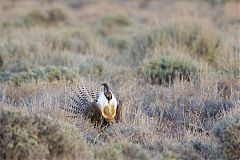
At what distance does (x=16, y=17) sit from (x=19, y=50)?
772 centimetres

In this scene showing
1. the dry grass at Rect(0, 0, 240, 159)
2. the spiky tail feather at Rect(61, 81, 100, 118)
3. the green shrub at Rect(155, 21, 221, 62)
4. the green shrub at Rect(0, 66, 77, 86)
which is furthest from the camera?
the green shrub at Rect(155, 21, 221, 62)

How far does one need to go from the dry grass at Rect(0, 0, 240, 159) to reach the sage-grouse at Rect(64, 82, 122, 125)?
11 cm

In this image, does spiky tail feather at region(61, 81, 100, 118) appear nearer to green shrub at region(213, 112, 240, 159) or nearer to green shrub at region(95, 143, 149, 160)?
green shrub at region(95, 143, 149, 160)

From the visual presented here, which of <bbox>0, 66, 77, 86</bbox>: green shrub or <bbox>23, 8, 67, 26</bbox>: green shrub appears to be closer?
<bbox>0, 66, 77, 86</bbox>: green shrub

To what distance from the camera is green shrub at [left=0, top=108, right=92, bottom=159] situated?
5.66m

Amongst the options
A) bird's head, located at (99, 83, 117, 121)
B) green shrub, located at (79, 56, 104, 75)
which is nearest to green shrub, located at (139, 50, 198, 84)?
green shrub, located at (79, 56, 104, 75)

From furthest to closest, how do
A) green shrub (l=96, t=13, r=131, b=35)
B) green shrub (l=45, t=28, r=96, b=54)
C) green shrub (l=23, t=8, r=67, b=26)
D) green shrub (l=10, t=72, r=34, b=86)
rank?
1. green shrub (l=23, t=8, r=67, b=26)
2. green shrub (l=96, t=13, r=131, b=35)
3. green shrub (l=45, t=28, r=96, b=54)
4. green shrub (l=10, t=72, r=34, b=86)

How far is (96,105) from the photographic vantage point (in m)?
7.11

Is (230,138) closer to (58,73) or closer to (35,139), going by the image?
(35,139)

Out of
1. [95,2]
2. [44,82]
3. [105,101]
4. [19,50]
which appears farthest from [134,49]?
[95,2]

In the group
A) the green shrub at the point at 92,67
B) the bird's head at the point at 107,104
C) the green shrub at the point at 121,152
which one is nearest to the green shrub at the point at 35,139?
the green shrub at the point at 121,152

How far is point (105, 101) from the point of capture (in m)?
6.98

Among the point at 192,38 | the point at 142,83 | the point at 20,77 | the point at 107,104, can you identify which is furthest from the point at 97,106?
the point at 192,38

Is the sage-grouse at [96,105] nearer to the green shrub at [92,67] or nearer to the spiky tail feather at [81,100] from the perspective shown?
the spiky tail feather at [81,100]
